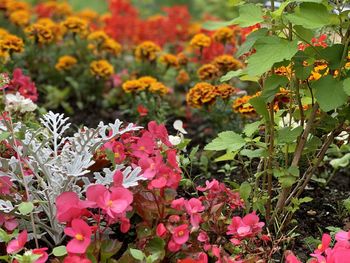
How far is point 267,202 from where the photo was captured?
2.36 meters

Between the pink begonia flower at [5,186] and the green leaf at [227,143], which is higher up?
the green leaf at [227,143]

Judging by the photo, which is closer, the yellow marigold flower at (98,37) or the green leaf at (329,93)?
the green leaf at (329,93)

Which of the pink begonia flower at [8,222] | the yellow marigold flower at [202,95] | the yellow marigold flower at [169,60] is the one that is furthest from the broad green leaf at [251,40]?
the yellow marigold flower at [169,60]

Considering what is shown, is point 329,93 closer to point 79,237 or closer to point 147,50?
point 79,237

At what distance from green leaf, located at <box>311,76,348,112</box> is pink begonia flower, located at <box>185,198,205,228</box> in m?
0.48

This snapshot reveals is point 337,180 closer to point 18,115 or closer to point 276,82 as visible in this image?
point 276,82

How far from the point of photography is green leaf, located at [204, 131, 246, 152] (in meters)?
2.21

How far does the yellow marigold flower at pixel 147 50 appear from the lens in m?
3.99

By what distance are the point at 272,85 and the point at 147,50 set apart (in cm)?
193

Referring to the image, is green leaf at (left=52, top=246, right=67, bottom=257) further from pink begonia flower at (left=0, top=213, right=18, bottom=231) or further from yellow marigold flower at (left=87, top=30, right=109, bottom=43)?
yellow marigold flower at (left=87, top=30, right=109, bottom=43)

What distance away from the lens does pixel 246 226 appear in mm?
2072

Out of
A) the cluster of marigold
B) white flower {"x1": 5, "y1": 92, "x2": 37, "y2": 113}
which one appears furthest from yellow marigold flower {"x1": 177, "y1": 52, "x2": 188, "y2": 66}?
white flower {"x1": 5, "y1": 92, "x2": 37, "y2": 113}

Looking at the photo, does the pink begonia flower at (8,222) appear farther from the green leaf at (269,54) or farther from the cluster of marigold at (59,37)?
the cluster of marigold at (59,37)

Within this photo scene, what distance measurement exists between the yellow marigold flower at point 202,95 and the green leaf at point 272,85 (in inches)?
40.3
